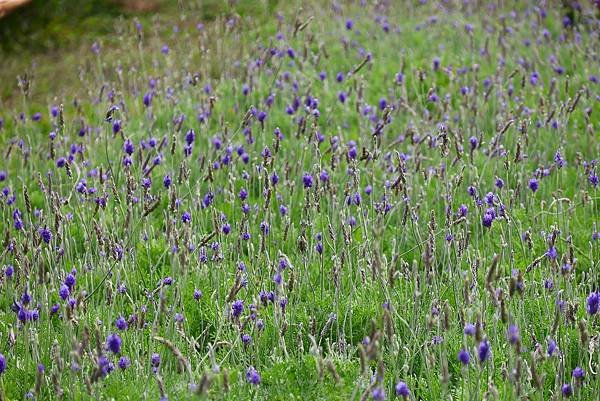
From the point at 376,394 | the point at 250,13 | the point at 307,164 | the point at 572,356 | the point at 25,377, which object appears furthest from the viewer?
the point at 250,13

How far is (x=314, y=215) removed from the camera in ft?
12.7

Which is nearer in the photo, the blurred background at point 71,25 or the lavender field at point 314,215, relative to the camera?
the lavender field at point 314,215

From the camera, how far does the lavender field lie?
279 centimetres

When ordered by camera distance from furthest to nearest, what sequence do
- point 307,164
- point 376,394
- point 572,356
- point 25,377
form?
point 307,164
point 572,356
point 25,377
point 376,394

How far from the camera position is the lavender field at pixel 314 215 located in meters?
2.79

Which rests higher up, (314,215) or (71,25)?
(71,25)

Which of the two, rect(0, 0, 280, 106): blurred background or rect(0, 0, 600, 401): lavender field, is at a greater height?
rect(0, 0, 280, 106): blurred background

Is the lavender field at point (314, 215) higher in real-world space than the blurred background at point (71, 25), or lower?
lower

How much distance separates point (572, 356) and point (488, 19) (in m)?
4.57

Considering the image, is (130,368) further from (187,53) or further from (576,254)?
(187,53)

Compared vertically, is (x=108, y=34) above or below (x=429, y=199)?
above

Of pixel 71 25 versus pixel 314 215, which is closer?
pixel 314 215

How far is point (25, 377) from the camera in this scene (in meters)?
2.82

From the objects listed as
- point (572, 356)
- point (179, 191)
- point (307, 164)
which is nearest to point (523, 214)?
point (572, 356)
